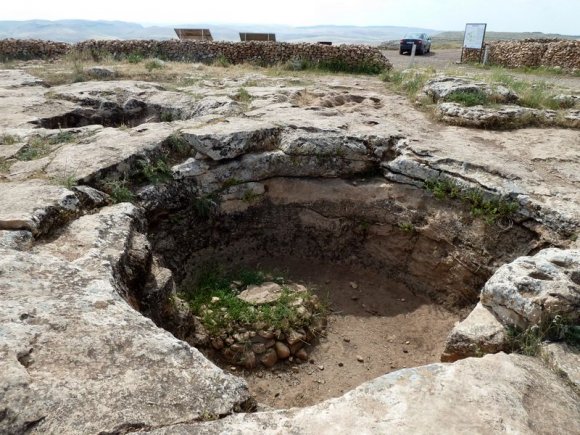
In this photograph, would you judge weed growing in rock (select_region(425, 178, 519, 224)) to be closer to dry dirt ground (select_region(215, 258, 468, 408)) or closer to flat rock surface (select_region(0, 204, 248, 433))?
dry dirt ground (select_region(215, 258, 468, 408))

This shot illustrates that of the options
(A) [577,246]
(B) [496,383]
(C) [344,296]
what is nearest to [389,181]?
(C) [344,296]

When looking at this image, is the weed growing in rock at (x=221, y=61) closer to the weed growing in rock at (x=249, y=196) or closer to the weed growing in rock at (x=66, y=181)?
the weed growing in rock at (x=249, y=196)

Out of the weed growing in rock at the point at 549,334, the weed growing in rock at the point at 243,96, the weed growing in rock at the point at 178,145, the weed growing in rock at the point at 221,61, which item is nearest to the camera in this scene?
the weed growing in rock at the point at 549,334

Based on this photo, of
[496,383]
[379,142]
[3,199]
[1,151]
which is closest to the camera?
[496,383]

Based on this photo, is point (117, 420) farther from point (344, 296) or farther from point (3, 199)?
point (344, 296)

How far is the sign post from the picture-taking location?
1664 cm

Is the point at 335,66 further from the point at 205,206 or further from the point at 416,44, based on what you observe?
the point at 416,44

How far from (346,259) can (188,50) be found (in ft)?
36.2

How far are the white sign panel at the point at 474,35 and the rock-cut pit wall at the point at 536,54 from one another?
1.44 ft

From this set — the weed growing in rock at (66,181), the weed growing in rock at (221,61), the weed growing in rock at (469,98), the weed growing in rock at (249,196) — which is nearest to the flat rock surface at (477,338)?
the weed growing in rock at (249,196)

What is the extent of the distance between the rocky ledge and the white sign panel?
10.4 metres

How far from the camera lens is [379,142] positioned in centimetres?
615

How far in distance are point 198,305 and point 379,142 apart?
10.2 feet

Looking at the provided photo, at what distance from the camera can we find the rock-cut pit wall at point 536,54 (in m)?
13.9
